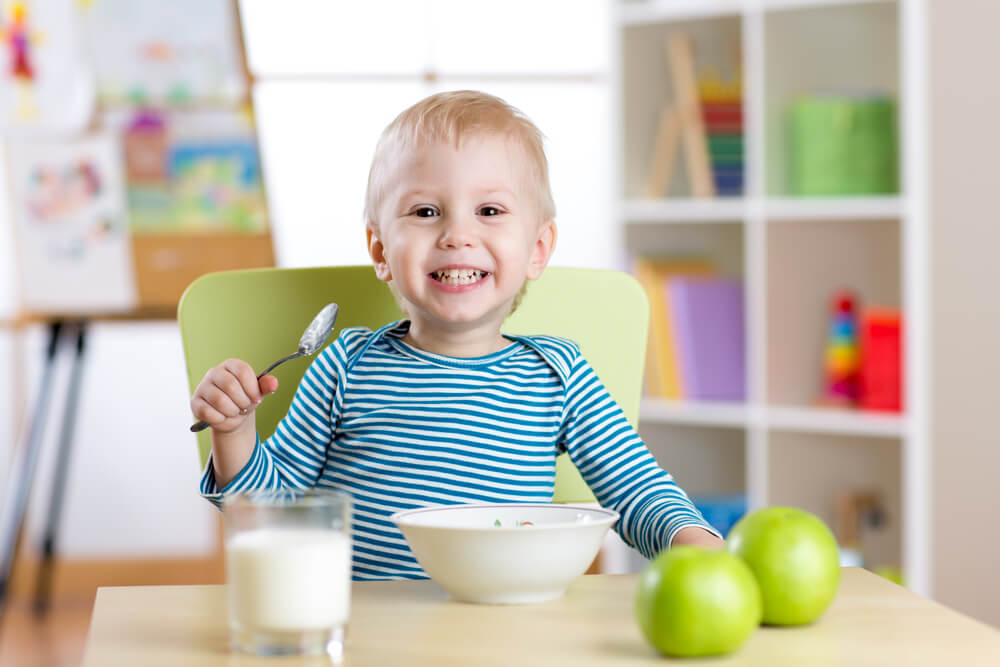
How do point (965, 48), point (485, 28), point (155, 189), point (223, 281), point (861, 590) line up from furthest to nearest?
point (485, 28) < point (155, 189) < point (965, 48) < point (223, 281) < point (861, 590)

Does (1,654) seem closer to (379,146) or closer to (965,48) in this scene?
(379,146)

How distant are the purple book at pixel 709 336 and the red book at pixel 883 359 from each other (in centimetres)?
34

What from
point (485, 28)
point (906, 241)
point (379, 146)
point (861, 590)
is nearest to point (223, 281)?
point (379, 146)

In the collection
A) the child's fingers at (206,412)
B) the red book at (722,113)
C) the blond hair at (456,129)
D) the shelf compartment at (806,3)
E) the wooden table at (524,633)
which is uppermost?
the shelf compartment at (806,3)

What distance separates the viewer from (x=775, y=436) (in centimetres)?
280

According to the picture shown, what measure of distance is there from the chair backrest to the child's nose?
18cm

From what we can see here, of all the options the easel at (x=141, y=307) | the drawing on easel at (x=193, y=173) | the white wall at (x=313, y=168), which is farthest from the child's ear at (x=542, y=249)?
the white wall at (x=313, y=168)

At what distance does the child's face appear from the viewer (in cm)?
122

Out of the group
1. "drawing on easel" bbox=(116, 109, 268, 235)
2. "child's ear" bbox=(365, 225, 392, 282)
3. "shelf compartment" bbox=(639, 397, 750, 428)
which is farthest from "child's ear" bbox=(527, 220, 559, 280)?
"drawing on easel" bbox=(116, 109, 268, 235)

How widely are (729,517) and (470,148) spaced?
5.87 ft

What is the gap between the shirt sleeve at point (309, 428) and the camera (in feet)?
3.97

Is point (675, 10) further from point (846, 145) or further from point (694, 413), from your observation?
point (694, 413)

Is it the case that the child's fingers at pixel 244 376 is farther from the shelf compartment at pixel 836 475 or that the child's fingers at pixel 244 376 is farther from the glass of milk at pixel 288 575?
the shelf compartment at pixel 836 475

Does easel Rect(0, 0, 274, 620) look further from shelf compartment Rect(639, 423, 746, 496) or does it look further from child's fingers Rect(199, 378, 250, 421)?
child's fingers Rect(199, 378, 250, 421)
